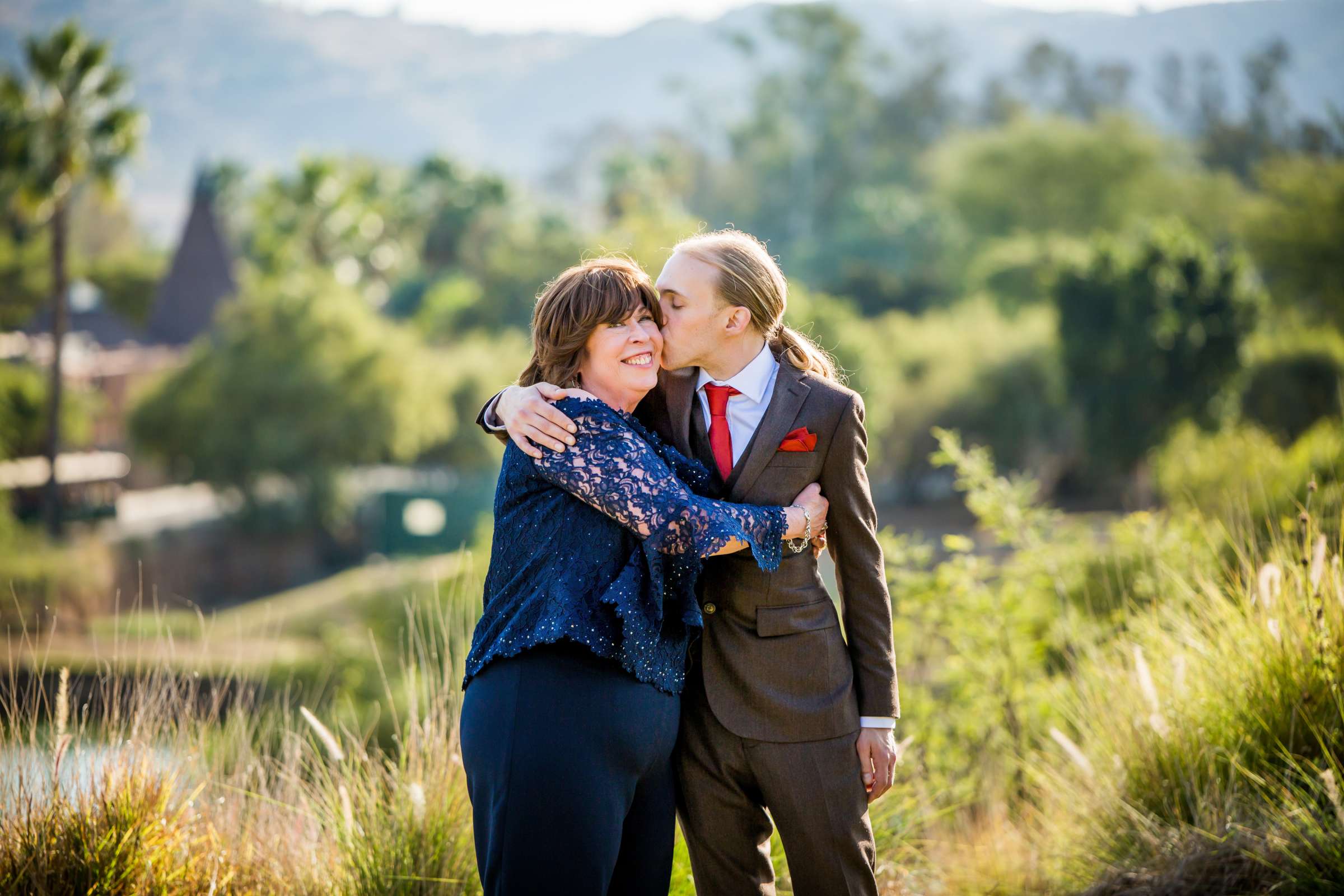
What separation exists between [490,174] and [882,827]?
5916cm

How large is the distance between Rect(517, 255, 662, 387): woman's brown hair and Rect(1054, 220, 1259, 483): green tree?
25897 millimetres

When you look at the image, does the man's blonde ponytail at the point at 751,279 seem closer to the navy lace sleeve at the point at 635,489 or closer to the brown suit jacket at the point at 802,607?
the brown suit jacket at the point at 802,607

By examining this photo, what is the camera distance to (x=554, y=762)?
2.36 m

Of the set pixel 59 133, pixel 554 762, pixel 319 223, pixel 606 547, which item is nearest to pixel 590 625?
pixel 606 547

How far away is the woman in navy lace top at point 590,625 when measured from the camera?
237 cm

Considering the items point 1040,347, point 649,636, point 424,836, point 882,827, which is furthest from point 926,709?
point 1040,347

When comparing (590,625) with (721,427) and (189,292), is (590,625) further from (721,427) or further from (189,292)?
(189,292)

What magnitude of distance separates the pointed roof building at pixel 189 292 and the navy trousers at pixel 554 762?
58.0m

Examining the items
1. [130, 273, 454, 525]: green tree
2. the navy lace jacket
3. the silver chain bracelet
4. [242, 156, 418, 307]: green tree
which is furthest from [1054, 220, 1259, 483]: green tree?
the navy lace jacket

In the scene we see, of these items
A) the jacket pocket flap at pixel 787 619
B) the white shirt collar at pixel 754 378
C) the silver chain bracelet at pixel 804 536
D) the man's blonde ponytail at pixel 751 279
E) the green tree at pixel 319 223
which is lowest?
the jacket pocket flap at pixel 787 619

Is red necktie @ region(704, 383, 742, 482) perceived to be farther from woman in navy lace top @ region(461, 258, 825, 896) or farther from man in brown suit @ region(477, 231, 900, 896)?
woman in navy lace top @ region(461, 258, 825, 896)

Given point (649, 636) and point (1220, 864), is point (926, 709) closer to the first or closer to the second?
point (1220, 864)

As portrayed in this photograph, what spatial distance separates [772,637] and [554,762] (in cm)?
63

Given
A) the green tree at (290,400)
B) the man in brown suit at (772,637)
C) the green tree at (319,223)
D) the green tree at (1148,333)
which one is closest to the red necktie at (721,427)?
the man in brown suit at (772,637)
